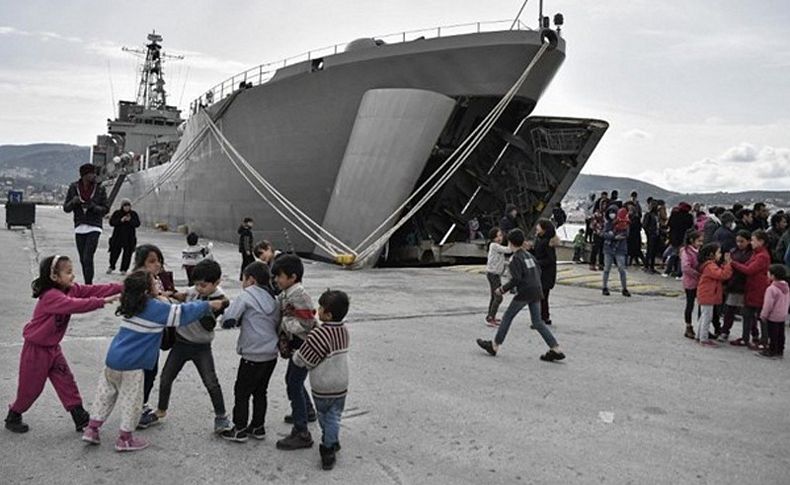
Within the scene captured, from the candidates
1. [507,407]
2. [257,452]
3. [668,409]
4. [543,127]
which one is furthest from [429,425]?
[543,127]

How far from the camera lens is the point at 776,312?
6293 millimetres

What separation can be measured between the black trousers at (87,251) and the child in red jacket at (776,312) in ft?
26.7

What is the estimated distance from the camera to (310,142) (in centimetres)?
1422

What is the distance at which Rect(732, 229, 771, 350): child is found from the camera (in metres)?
6.68

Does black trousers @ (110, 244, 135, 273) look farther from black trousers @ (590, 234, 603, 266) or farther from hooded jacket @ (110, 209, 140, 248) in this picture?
black trousers @ (590, 234, 603, 266)

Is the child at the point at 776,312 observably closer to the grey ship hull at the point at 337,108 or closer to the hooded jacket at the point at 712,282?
the hooded jacket at the point at 712,282

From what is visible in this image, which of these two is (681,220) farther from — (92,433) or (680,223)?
(92,433)

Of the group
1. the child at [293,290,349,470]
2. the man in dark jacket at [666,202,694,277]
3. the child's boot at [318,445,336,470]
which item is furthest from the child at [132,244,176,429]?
the man in dark jacket at [666,202,694,277]

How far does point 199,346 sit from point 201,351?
33 mm

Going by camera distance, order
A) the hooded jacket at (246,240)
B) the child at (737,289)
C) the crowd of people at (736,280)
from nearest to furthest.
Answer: the crowd of people at (736,280)
the child at (737,289)
the hooded jacket at (246,240)

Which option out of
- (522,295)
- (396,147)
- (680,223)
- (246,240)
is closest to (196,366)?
(522,295)

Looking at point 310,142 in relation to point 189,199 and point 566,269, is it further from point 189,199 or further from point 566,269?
point 189,199

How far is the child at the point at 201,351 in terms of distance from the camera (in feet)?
12.2

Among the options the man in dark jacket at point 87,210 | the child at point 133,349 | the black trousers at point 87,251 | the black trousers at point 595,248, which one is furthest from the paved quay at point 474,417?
the black trousers at point 595,248
